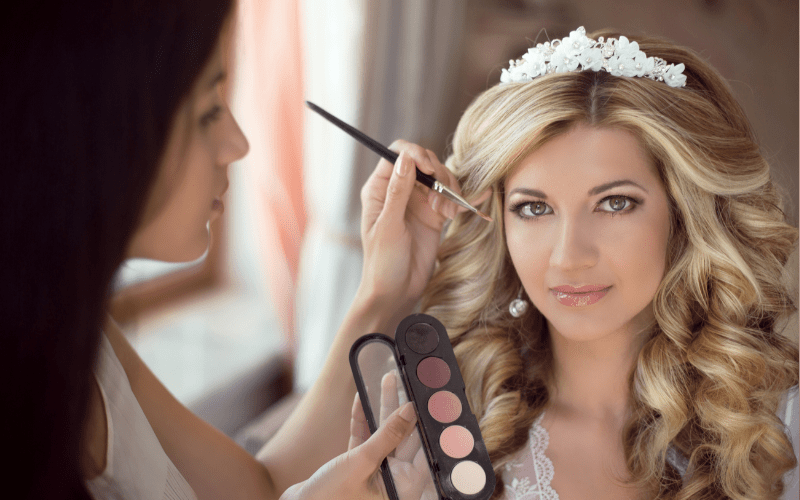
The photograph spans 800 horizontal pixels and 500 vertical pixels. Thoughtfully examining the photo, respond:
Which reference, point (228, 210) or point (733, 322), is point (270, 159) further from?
point (733, 322)

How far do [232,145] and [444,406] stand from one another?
35cm

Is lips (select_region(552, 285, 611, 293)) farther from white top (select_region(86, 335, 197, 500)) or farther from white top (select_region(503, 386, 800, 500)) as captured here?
white top (select_region(86, 335, 197, 500))

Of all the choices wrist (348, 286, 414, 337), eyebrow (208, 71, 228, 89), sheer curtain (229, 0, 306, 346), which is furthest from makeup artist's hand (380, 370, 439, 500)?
eyebrow (208, 71, 228, 89)

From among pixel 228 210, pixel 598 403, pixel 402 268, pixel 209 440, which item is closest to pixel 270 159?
pixel 228 210

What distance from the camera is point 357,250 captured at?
0.72 m

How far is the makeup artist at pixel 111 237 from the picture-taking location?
44cm

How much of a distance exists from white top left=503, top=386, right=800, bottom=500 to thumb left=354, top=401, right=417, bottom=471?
0.68 ft

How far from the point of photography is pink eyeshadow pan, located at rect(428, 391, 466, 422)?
1.79 ft

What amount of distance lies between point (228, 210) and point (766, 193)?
2.00 feet

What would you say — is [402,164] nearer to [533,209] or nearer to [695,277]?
[533,209]

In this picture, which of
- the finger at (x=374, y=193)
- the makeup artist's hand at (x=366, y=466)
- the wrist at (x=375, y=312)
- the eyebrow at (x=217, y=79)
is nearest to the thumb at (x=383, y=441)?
the makeup artist's hand at (x=366, y=466)

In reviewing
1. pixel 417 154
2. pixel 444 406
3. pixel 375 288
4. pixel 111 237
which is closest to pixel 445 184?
pixel 417 154

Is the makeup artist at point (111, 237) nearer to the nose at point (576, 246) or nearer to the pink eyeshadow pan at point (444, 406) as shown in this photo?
the pink eyeshadow pan at point (444, 406)

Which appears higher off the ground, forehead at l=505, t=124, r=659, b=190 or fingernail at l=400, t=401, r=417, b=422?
forehead at l=505, t=124, r=659, b=190
